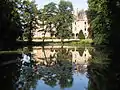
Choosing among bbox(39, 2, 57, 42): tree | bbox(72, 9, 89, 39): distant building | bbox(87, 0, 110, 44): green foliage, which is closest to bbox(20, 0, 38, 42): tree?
bbox(39, 2, 57, 42): tree

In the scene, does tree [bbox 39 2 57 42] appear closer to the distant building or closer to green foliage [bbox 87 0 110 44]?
the distant building

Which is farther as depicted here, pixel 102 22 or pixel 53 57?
pixel 102 22

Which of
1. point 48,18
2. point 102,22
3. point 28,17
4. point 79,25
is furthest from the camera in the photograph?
point 79,25

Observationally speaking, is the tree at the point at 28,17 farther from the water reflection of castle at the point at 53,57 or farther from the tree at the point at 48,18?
the water reflection of castle at the point at 53,57

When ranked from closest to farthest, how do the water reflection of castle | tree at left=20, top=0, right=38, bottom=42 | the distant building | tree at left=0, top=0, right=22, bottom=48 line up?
the water reflection of castle, tree at left=0, top=0, right=22, bottom=48, tree at left=20, top=0, right=38, bottom=42, the distant building

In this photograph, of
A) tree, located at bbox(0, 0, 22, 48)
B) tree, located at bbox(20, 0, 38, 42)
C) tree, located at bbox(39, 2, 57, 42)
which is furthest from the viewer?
tree, located at bbox(39, 2, 57, 42)

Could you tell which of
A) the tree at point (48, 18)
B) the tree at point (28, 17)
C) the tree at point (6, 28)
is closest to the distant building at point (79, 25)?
the tree at point (48, 18)

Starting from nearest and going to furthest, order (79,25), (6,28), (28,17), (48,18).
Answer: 1. (6,28)
2. (28,17)
3. (48,18)
4. (79,25)

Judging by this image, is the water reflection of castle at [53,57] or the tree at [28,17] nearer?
the water reflection of castle at [53,57]

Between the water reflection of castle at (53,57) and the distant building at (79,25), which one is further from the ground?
the distant building at (79,25)

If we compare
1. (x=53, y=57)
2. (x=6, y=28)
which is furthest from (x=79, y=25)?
(x=53, y=57)

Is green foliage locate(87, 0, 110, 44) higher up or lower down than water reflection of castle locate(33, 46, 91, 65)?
higher up

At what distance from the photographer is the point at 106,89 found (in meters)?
17.8

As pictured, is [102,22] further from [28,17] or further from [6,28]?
[28,17]
